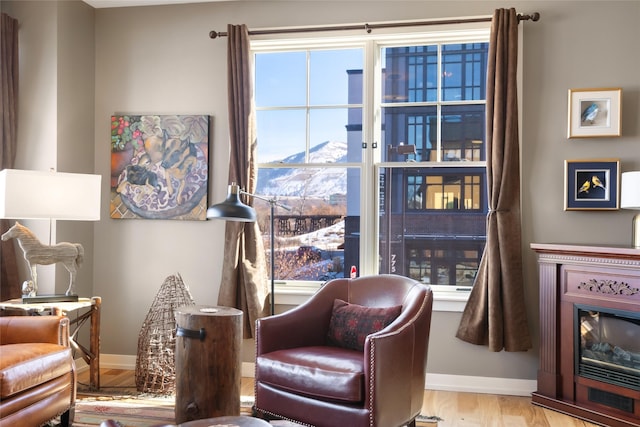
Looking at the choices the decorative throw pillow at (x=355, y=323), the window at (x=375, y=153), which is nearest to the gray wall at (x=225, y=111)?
the window at (x=375, y=153)

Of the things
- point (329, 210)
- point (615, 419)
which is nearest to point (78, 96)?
point (329, 210)

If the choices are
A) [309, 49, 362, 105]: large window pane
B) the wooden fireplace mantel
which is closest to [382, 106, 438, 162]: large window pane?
[309, 49, 362, 105]: large window pane

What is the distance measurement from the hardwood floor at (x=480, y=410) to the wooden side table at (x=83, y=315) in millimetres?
182

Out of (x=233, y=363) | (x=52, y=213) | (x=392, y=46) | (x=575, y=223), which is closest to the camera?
(x=233, y=363)

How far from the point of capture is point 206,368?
289 cm

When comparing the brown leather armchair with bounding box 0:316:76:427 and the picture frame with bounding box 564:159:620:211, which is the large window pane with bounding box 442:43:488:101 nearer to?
the picture frame with bounding box 564:159:620:211

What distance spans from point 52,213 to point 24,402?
1.23 m

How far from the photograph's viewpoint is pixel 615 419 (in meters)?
3.19

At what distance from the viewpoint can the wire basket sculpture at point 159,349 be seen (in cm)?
371

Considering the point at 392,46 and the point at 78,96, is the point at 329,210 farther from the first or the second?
the point at 78,96

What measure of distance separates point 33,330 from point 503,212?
290cm

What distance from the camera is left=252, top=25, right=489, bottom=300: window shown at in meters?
3.98

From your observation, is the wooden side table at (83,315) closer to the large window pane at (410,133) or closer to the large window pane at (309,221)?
the large window pane at (309,221)

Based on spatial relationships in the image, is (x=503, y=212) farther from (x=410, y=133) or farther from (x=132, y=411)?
(x=132, y=411)
